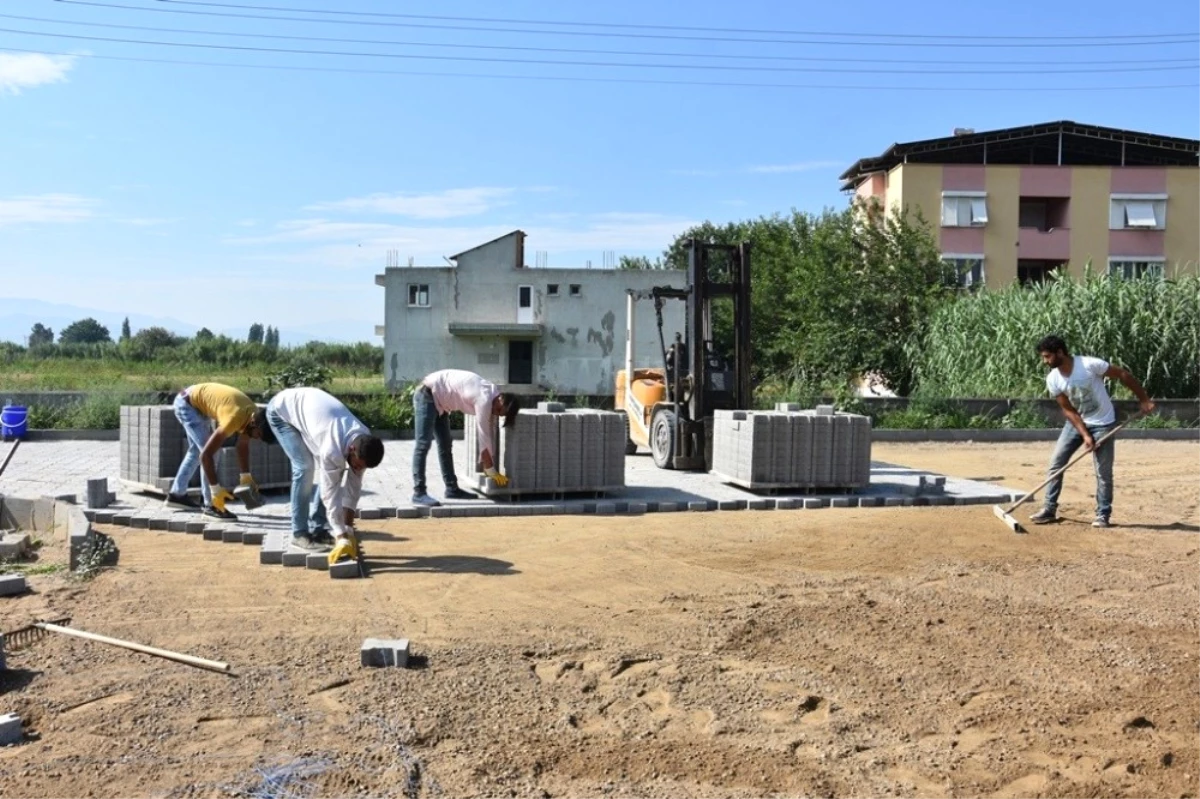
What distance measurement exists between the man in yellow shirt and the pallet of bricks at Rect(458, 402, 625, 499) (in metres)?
2.59

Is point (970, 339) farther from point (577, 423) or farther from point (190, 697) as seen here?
point (190, 697)

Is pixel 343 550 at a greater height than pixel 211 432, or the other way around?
pixel 211 432

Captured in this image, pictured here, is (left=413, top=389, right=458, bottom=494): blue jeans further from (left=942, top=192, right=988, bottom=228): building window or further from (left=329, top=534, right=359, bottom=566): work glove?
(left=942, top=192, right=988, bottom=228): building window

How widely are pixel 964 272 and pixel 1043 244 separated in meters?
12.6

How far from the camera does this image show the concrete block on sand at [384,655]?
551cm

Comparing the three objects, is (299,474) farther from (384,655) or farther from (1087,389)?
(1087,389)

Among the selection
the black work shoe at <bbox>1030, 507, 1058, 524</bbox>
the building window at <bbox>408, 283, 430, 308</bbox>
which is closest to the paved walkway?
the black work shoe at <bbox>1030, 507, 1058, 524</bbox>

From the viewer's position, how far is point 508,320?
43344 millimetres

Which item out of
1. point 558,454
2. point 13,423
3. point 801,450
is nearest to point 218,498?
point 13,423

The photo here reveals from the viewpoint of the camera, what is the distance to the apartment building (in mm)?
41562

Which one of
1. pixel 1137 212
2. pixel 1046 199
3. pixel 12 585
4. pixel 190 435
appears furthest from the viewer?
pixel 1046 199

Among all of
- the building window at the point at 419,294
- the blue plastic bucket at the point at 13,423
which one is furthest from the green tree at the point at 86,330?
the blue plastic bucket at the point at 13,423

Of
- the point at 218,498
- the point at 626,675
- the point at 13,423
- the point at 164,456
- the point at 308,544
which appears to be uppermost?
the point at 13,423

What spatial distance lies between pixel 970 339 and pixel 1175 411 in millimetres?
5055
